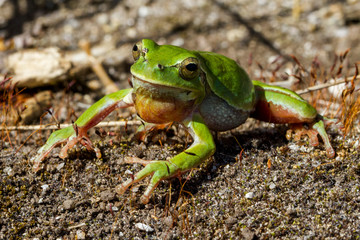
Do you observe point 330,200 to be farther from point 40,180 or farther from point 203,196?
point 40,180

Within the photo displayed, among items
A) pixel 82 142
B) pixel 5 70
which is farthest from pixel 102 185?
pixel 5 70

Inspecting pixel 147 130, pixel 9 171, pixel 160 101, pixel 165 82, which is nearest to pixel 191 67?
pixel 165 82

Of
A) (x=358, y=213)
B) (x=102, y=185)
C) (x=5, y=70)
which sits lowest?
(x=358, y=213)

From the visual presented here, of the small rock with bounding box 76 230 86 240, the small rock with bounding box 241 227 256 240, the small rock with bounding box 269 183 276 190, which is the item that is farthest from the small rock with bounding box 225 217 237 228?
the small rock with bounding box 76 230 86 240

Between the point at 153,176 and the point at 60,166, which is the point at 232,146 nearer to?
the point at 153,176

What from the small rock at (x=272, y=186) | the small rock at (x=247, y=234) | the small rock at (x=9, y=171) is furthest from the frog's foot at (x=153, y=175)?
the small rock at (x=9, y=171)

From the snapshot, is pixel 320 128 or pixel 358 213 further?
pixel 320 128

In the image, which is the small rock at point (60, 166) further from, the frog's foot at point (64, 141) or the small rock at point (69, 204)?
the small rock at point (69, 204)

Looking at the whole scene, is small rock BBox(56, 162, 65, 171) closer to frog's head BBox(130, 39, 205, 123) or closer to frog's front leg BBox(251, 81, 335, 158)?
frog's head BBox(130, 39, 205, 123)
